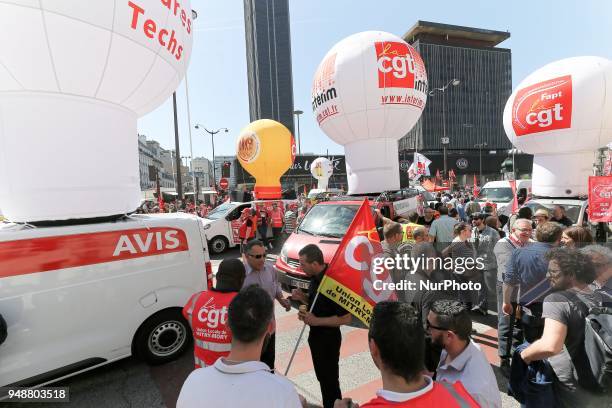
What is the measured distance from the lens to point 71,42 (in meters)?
3.16

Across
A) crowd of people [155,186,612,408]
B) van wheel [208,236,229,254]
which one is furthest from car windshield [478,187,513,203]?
van wheel [208,236,229,254]

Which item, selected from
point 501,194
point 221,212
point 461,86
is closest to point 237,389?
point 221,212

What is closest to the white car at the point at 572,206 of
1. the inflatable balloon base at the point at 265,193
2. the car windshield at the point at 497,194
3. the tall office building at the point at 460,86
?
the car windshield at the point at 497,194

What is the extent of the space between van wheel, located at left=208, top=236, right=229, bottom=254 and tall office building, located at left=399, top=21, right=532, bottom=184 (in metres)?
77.5

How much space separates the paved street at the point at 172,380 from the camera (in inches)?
131

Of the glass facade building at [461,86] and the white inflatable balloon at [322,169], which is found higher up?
the glass facade building at [461,86]

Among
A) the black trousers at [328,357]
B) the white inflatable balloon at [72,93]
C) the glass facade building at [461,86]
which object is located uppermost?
the glass facade building at [461,86]

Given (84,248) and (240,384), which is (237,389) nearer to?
(240,384)

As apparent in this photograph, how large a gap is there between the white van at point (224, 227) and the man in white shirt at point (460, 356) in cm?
899

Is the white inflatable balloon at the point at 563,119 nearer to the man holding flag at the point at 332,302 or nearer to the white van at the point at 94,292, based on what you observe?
the man holding flag at the point at 332,302

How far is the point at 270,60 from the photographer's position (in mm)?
103812

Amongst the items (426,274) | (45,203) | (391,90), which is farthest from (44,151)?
(391,90)

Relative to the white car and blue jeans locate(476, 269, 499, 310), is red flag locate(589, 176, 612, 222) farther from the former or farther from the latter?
blue jeans locate(476, 269, 499, 310)

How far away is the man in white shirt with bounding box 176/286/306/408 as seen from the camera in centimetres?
132
